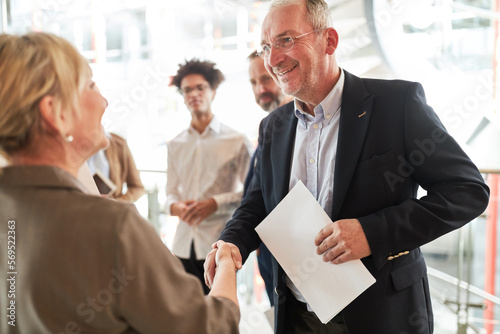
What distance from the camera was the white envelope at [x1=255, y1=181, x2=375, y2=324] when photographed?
114cm

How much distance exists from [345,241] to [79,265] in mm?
656

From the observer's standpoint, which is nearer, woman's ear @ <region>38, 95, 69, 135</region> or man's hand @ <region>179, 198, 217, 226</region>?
woman's ear @ <region>38, 95, 69, 135</region>

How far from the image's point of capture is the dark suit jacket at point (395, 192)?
110 cm

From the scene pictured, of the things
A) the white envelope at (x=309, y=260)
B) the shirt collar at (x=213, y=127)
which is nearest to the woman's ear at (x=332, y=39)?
the white envelope at (x=309, y=260)

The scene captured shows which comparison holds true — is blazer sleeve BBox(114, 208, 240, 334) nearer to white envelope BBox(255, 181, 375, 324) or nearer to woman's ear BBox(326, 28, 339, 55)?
white envelope BBox(255, 181, 375, 324)

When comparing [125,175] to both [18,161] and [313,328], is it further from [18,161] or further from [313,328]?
[18,161]

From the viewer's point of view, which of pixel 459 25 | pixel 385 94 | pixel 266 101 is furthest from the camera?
pixel 459 25

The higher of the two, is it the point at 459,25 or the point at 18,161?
the point at 459,25

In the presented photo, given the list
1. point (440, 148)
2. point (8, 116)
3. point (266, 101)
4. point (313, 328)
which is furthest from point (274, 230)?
point (266, 101)

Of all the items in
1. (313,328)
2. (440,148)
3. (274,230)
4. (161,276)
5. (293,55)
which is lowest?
(313,328)

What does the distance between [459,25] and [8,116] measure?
194 inches

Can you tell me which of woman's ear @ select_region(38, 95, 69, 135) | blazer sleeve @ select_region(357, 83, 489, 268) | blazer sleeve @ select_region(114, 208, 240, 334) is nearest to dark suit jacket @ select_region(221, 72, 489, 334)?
blazer sleeve @ select_region(357, 83, 489, 268)

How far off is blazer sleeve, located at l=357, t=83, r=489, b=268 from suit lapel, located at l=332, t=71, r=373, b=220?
0.13m

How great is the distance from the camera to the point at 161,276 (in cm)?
75
